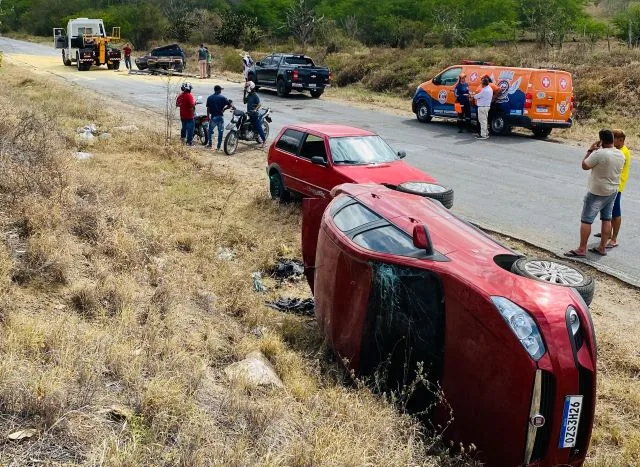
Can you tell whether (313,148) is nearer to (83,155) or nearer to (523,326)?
(83,155)

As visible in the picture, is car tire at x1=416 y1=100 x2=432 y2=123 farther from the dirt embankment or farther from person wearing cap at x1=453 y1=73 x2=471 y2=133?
the dirt embankment

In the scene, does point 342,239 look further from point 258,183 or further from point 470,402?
point 258,183

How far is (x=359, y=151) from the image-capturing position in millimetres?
10078

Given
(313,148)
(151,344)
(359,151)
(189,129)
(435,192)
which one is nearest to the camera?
(151,344)

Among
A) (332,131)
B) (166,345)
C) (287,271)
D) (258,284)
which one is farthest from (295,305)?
(332,131)

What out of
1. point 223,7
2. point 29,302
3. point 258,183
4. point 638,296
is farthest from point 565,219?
point 223,7

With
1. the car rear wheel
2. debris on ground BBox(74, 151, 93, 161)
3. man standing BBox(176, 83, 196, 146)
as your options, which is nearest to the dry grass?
debris on ground BBox(74, 151, 93, 161)

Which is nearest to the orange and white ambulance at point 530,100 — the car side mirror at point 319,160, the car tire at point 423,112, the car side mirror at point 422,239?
the car tire at point 423,112

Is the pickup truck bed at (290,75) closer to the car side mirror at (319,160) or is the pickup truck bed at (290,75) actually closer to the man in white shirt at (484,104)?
the man in white shirt at (484,104)

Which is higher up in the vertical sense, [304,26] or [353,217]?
[304,26]

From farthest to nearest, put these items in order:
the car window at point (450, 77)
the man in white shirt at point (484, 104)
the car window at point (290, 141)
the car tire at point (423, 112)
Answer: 1. the car tire at point (423, 112)
2. the car window at point (450, 77)
3. the man in white shirt at point (484, 104)
4. the car window at point (290, 141)

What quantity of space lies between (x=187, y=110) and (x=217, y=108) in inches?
30.6

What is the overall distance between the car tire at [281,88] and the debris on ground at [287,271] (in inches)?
761

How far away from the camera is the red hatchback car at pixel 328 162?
9.51 metres
